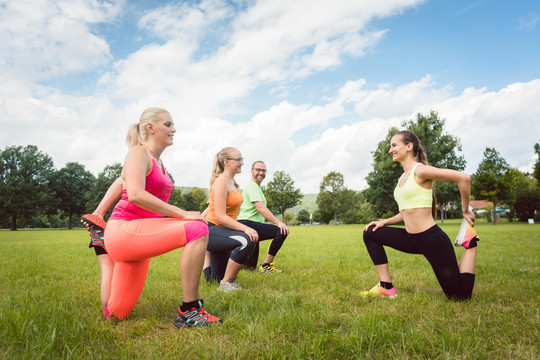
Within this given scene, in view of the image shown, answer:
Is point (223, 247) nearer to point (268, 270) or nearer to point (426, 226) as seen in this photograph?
point (268, 270)

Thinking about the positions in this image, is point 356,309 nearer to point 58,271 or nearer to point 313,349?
→ point 313,349

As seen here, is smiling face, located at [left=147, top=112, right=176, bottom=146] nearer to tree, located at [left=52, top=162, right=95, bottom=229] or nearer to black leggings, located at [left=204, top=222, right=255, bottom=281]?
black leggings, located at [left=204, top=222, right=255, bottom=281]

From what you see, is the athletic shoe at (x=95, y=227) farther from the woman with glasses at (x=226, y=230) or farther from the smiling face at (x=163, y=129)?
the woman with glasses at (x=226, y=230)

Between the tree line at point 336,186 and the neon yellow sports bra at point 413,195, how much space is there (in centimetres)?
3613

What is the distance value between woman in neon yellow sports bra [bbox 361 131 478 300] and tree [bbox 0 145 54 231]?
57734 mm

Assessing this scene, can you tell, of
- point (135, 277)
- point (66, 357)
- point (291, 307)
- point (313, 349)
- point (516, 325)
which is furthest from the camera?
point (291, 307)

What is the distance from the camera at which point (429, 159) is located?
37.6 m

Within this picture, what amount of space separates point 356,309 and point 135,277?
221 cm

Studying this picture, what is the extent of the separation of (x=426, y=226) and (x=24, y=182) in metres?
61.1

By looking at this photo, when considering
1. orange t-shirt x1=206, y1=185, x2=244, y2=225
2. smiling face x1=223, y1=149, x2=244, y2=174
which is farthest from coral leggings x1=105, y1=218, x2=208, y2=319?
smiling face x1=223, y1=149, x2=244, y2=174

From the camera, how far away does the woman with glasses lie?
4301 mm

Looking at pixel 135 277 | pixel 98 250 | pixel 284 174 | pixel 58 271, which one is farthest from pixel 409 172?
pixel 284 174

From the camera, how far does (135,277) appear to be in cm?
291

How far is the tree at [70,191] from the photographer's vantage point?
176 ft
